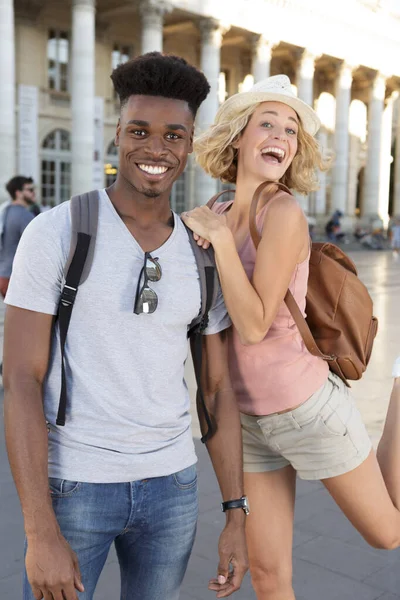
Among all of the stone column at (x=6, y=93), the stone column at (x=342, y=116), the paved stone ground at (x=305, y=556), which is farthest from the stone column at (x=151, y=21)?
the paved stone ground at (x=305, y=556)

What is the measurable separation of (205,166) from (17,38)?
27859mm

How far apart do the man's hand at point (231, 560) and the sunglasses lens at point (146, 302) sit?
0.66m

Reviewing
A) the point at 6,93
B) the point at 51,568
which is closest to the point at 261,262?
the point at 51,568

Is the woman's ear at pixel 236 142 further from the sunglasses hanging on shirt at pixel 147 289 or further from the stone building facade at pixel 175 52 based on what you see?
the stone building facade at pixel 175 52

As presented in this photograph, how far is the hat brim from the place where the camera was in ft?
8.11

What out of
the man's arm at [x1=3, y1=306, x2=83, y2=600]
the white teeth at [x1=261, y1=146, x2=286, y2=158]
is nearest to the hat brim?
the white teeth at [x1=261, y1=146, x2=286, y2=158]

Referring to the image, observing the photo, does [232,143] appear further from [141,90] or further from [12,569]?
[12,569]

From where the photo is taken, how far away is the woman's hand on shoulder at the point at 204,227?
2133 millimetres

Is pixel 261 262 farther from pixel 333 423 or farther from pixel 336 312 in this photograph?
pixel 333 423

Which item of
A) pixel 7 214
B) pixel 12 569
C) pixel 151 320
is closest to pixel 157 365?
pixel 151 320

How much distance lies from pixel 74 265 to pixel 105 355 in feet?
0.78

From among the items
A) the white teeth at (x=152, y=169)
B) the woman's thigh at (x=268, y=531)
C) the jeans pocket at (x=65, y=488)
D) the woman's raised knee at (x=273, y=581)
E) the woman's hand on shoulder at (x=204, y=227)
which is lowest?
the woman's raised knee at (x=273, y=581)

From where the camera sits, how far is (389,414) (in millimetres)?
2822

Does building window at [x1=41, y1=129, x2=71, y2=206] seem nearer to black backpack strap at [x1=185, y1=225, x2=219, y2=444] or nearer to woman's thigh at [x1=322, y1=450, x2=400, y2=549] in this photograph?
woman's thigh at [x1=322, y1=450, x2=400, y2=549]
